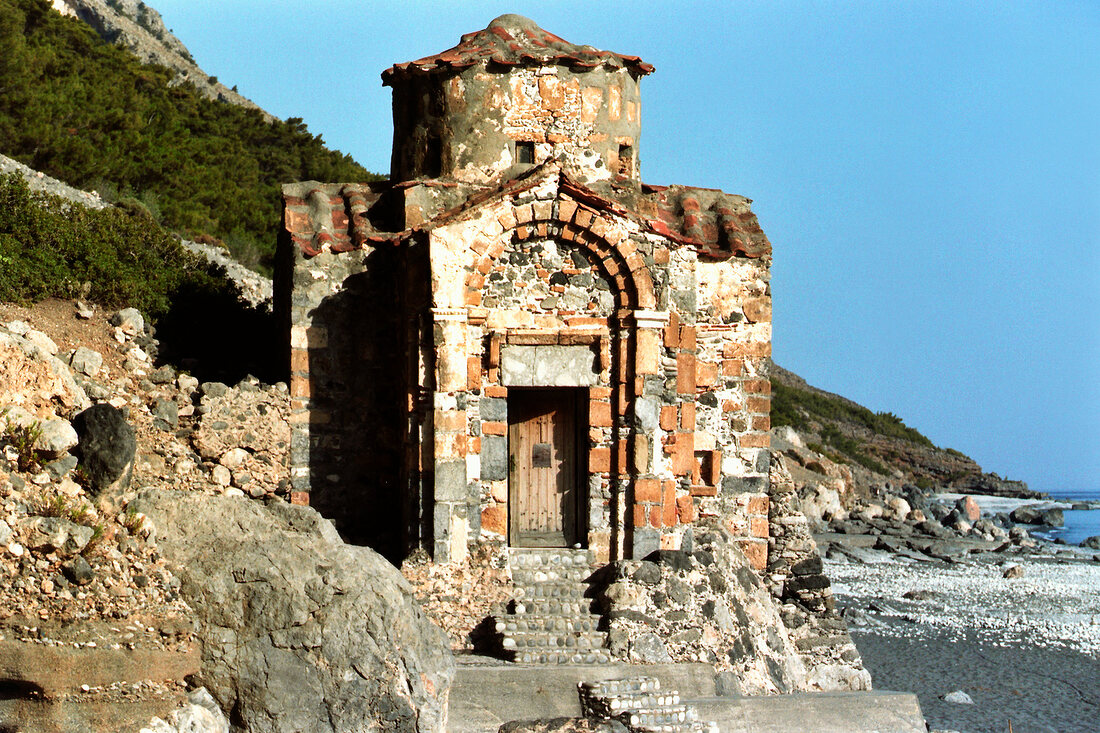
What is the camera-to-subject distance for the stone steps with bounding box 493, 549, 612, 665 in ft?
42.8

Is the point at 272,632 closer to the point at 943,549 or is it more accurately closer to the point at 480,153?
the point at 480,153

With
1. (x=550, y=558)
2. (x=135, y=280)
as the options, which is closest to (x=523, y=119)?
(x=550, y=558)

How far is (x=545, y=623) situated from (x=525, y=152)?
6217mm

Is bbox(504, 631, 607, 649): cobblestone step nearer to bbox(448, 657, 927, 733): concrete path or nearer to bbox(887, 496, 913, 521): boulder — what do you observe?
bbox(448, 657, 927, 733): concrete path

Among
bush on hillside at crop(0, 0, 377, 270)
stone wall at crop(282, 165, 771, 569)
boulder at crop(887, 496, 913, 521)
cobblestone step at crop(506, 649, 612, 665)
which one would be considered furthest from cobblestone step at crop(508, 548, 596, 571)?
boulder at crop(887, 496, 913, 521)

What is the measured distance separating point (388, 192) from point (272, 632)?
23.3 feet

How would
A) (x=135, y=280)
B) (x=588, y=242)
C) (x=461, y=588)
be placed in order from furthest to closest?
(x=135, y=280)
(x=588, y=242)
(x=461, y=588)

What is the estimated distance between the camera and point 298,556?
11.7 meters

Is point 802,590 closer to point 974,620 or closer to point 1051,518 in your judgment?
point 974,620

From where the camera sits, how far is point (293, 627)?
36.6 ft

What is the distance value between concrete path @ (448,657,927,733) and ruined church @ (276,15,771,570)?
160 centimetres

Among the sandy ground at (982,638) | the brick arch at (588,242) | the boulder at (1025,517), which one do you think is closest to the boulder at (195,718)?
the brick arch at (588,242)

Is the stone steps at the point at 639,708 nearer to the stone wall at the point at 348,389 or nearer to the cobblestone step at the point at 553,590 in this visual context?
the cobblestone step at the point at 553,590

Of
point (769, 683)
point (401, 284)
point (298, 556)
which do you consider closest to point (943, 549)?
point (769, 683)
